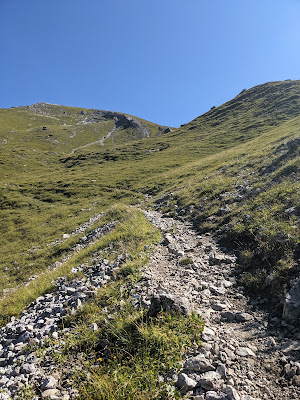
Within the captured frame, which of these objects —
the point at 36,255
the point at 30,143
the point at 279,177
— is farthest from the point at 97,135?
the point at 279,177

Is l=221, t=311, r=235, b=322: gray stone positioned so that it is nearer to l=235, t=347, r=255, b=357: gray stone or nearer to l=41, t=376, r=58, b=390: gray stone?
l=235, t=347, r=255, b=357: gray stone

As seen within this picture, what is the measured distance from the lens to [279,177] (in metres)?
15.0

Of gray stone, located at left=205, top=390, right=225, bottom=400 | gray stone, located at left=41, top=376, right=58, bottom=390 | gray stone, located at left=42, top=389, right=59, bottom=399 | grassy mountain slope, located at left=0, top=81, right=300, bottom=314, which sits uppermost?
grassy mountain slope, located at left=0, top=81, right=300, bottom=314

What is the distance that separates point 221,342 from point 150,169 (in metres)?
61.9

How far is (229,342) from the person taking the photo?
4906 millimetres

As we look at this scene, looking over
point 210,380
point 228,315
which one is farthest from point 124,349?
point 228,315

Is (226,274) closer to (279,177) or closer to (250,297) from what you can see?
(250,297)

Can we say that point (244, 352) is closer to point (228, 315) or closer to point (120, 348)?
point (228, 315)

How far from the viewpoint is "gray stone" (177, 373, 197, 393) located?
13.0ft

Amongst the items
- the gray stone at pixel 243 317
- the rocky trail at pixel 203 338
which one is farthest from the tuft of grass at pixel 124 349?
the gray stone at pixel 243 317

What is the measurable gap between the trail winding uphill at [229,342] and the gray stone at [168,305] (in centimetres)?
11

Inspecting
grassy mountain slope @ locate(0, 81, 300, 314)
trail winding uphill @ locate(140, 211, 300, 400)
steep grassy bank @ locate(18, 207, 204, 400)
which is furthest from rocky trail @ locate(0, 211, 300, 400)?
grassy mountain slope @ locate(0, 81, 300, 314)

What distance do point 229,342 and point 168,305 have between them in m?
1.63

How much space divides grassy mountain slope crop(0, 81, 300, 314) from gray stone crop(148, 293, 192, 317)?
9.05ft
